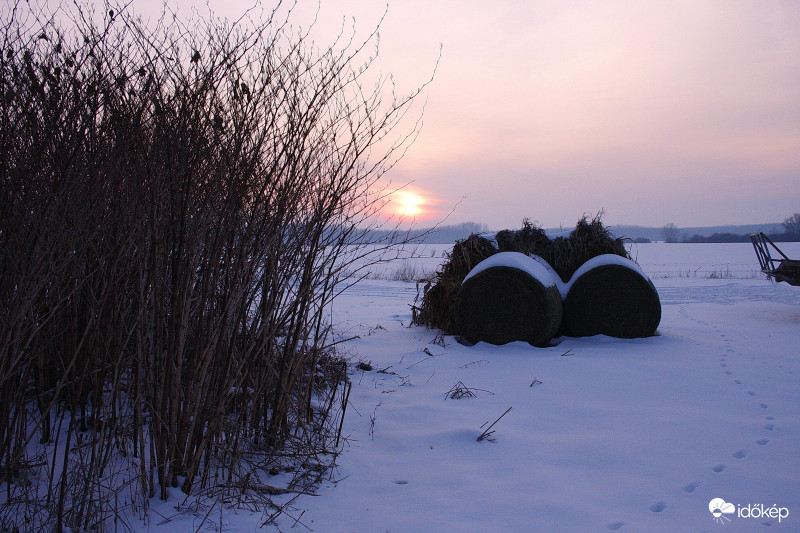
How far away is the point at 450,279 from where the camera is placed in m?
7.81

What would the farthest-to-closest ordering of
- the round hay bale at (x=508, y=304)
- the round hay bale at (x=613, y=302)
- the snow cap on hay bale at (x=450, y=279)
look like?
1. the snow cap on hay bale at (x=450, y=279)
2. the round hay bale at (x=613, y=302)
3. the round hay bale at (x=508, y=304)

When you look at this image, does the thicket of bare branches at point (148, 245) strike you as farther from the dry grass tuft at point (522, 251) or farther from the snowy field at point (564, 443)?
the dry grass tuft at point (522, 251)

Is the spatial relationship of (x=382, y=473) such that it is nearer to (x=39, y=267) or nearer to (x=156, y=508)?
(x=156, y=508)

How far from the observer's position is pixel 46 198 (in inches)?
91.4

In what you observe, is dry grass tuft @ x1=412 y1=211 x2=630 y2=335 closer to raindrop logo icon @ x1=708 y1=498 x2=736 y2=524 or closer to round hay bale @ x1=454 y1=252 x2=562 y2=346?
round hay bale @ x1=454 y1=252 x2=562 y2=346

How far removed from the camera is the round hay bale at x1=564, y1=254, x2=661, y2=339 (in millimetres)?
6730

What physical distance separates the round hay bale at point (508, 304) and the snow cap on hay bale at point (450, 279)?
2.72ft

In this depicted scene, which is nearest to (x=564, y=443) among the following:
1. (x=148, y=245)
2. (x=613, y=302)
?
(x=148, y=245)

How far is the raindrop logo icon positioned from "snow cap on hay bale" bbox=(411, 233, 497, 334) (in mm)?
4953

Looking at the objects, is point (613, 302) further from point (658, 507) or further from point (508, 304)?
point (658, 507)

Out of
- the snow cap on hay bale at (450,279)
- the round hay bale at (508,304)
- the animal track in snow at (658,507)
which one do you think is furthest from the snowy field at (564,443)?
the snow cap on hay bale at (450,279)

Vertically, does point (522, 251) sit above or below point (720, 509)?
above

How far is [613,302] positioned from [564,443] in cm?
383

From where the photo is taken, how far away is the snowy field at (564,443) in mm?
2486
